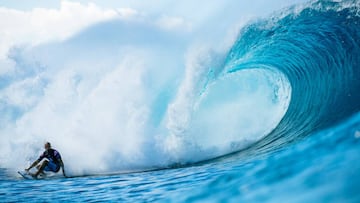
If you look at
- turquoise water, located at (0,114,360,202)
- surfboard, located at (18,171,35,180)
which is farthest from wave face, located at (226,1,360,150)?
surfboard, located at (18,171,35,180)

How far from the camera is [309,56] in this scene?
8.67 meters

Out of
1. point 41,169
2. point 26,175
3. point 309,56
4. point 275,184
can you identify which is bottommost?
point 275,184

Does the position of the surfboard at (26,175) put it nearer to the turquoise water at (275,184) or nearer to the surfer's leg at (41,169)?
the surfer's leg at (41,169)

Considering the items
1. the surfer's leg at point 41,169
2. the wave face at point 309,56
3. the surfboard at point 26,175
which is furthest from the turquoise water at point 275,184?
the wave face at point 309,56

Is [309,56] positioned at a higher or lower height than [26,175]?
higher

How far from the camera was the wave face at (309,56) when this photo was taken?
280 inches

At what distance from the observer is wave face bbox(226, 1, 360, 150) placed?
711 centimetres

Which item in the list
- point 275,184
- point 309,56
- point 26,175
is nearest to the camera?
point 275,184

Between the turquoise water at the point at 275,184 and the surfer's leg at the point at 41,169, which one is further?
the surfer's leg at the point at 41,169

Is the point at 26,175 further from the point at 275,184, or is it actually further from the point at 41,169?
the point at 275,184

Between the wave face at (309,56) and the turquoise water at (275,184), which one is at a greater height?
the wave face at (309,56)

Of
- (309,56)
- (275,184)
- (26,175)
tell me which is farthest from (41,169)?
(309,56)

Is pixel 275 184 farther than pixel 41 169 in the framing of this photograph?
No

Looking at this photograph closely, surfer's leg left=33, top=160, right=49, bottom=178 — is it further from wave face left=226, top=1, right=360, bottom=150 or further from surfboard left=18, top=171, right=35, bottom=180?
wave face left=226, top=1, right=360, bottom=150
